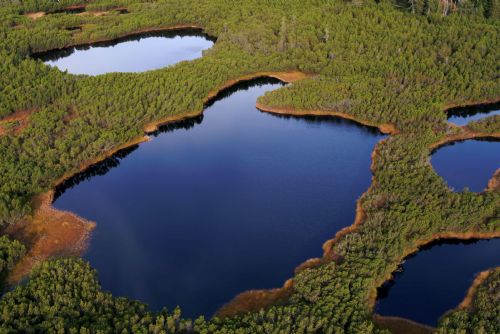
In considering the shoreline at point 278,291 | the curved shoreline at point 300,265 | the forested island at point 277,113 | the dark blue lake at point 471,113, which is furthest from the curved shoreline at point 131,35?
the shoreline at point 278,291

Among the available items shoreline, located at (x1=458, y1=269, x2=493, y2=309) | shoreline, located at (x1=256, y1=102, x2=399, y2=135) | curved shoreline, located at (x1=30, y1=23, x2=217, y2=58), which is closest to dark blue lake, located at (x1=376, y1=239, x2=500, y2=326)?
shoreline, located at (x1=458, y1=269, x2=493, y2=309)

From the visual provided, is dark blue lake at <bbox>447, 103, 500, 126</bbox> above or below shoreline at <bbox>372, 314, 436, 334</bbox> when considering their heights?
above

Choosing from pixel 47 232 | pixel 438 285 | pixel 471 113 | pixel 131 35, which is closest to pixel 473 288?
pixel 438 285

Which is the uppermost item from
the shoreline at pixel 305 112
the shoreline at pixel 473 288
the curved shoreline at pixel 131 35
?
the curved shoreline at pixel 131 35

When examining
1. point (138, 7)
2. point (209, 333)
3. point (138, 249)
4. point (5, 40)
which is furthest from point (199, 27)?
point (209, 333)

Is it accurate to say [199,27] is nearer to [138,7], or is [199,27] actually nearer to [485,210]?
[138,7]

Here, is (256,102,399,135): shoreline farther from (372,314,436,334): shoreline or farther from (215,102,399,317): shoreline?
(372,314,436,334): shoreline

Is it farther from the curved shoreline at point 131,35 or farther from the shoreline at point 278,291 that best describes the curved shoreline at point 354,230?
the curved shoreline at point 131,35
